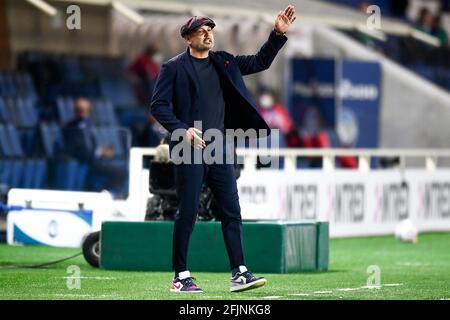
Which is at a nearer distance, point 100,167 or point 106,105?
point 100,167

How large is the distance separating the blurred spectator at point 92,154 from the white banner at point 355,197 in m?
2.08

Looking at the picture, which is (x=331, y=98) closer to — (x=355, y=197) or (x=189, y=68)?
(x=355, y=197)

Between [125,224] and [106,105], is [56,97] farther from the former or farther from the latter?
[125,224]

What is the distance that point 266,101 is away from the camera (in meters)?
27.4

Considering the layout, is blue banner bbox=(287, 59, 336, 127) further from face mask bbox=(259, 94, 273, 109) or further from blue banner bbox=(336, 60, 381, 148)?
face mask bbox=(259, 94, 273, 109)

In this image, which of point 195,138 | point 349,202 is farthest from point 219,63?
point 349,202

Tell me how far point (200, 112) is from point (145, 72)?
1478 cm

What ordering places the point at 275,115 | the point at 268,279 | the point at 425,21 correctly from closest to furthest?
the point at 268,279 → the point at 275,115 → the point at 425,21

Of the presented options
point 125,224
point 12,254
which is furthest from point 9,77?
point 125,224

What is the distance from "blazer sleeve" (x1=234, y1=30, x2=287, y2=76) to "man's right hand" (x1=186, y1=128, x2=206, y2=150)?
89cm

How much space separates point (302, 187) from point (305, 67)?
310 inches

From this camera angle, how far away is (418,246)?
20.2m

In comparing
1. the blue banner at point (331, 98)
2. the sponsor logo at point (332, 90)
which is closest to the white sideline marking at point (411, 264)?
the blue banner at point (331, 98)
